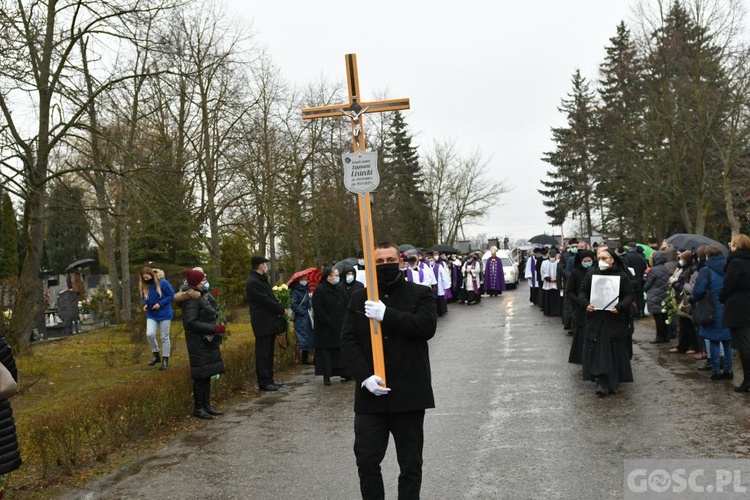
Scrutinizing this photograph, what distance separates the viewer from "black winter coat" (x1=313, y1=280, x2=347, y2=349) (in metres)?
12.6

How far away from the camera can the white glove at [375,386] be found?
5.13 m

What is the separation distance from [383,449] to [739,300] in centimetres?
648

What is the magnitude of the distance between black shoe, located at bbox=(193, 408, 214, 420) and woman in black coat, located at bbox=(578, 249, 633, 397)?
16.0ft

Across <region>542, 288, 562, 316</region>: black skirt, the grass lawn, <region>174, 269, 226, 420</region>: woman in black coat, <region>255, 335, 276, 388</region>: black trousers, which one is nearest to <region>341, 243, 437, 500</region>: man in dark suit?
the grass lawn

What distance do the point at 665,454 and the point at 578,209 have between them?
179 feet

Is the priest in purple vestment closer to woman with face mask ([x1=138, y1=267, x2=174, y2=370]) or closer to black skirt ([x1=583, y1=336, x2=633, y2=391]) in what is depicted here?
woman with face mask ([x1=138, y1=267, x2=174, y2=370])

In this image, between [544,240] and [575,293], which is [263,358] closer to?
[575,293]

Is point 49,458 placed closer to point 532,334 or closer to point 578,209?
point 532,334

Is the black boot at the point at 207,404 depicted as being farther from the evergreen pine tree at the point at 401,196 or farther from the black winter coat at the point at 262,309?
the evergreen pine tree at the point at 401,196

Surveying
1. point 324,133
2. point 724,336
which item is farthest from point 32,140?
point 324,133

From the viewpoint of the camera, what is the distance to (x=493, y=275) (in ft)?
108

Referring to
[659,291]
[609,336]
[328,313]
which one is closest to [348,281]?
[328,313]

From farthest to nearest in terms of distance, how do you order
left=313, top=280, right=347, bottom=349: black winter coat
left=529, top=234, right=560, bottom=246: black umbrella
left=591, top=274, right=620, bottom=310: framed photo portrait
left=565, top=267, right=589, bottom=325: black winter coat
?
left=529, top=234, right=560, bottom=246: black umbrella → left=313, top=280, right=347, bottom=349: black winter coat → left=565, top=267, right=589, bottom=325: black winter coat → left=591, top=274, right=620, bottom=310: framed photo portrait

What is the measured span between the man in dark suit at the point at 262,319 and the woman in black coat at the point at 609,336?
4.47 m
